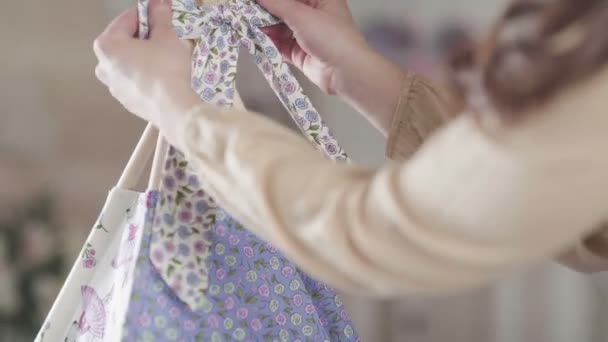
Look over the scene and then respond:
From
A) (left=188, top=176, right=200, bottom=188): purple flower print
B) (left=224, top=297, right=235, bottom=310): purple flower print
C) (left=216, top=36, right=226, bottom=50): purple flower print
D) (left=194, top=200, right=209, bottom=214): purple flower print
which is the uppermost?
(left=216, top=36, right=226, bottom=50): purple flower print

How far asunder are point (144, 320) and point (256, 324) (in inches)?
5.0

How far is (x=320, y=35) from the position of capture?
0.77 m

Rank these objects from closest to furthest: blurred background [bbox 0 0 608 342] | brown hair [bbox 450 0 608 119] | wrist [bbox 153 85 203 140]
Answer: brown hair [bbox 450 0 608 119] < wrist [bbox 153 85 203 140] < blurred background [bbox 0 0 608 342]

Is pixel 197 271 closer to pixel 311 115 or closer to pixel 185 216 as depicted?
pixel 185 216

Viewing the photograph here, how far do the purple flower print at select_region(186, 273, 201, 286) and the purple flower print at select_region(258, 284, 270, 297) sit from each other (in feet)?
0.36

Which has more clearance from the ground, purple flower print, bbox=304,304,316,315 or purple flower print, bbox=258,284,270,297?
purple flower print, bbox=258,284,270,297

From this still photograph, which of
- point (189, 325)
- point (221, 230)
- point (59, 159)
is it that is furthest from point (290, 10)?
point (59, 159)

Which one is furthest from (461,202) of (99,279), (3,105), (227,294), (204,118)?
(3,105)

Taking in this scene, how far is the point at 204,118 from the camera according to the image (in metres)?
0.49

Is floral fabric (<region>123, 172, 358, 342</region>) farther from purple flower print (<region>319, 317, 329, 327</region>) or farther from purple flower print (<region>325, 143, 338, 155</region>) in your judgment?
purple flower print (<region>325, 143, 338, 155</region>)

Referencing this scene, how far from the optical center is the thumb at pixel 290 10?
75 cm

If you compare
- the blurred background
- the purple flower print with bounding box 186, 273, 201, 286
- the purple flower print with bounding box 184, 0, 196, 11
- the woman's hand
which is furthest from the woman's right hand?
the blurred background

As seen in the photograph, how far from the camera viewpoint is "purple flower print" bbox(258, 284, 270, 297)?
677 millimetres

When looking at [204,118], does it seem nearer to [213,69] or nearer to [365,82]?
[213,69]
